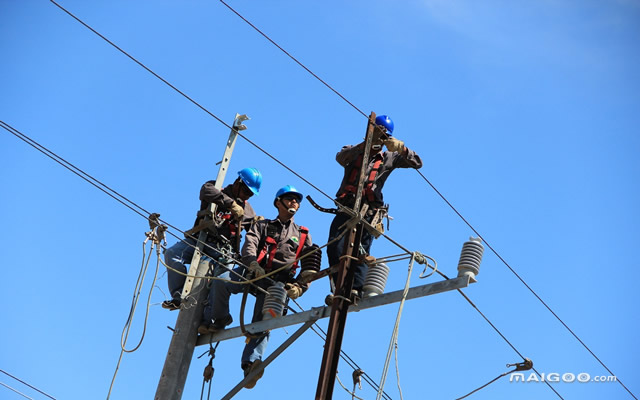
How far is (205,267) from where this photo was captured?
1085cm

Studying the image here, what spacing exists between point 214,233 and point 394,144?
7.19 feet

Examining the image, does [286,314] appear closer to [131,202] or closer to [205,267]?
[205,267]

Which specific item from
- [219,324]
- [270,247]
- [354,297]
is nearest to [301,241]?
[270,247]

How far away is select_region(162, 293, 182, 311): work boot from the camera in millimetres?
10633

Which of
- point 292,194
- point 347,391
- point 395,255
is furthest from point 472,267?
point 292,194

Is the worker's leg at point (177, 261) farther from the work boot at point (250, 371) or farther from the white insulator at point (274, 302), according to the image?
the work boot at point (250, 371)

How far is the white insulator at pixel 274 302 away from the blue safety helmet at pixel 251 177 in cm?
172

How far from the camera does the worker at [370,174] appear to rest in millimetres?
10297

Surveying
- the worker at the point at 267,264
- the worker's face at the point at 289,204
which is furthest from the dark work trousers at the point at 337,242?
the worker's face at the point at 289,204

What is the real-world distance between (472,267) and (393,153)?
212 centimetres

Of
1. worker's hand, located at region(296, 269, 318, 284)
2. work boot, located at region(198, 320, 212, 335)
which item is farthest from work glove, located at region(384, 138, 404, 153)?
work boot, located at region(198, 320, 212, 335)

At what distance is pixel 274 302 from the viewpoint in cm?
1036

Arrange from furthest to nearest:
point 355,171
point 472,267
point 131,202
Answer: point 355,171 → point 131,202 → point 472,267

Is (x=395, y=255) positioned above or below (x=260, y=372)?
above
